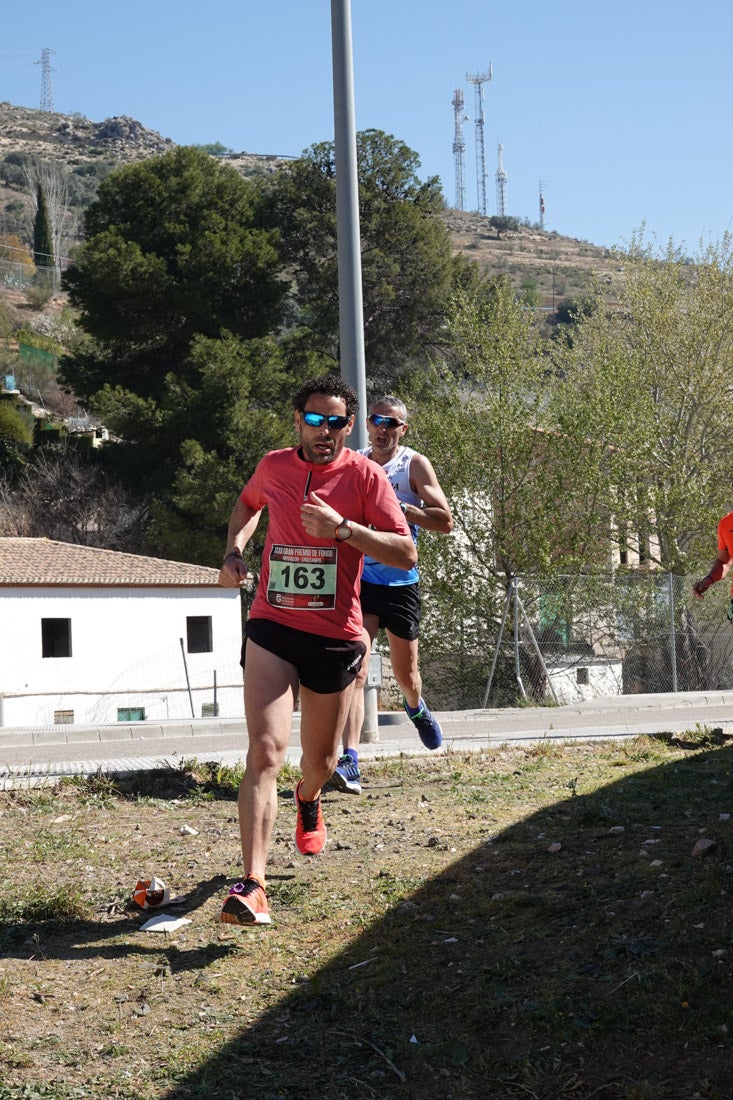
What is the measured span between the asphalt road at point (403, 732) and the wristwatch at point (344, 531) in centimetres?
384

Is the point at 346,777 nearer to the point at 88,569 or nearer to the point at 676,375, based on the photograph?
the point at 676,375

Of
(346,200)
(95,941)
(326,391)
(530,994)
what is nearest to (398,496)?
(326,391)

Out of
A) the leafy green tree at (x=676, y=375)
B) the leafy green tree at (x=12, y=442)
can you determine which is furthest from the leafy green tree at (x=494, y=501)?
the leafy green tree at (x=12, y=442)

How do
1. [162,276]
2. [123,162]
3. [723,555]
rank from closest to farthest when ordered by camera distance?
[723,555]
[162,276]
[123,162]

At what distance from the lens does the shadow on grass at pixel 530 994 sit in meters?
3.40

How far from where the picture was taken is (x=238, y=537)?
525 cm

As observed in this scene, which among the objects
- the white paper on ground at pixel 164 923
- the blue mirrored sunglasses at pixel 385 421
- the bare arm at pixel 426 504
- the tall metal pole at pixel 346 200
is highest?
the tall metal pole at pixel 346 200

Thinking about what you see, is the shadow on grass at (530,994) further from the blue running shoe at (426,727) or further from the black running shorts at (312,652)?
the blue running shoe at (426,727)

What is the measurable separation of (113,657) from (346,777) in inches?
1360

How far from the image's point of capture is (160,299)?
45688 mm

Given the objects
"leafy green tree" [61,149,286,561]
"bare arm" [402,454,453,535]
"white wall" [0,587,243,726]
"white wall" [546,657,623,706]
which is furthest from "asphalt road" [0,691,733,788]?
"leafy green tree" [61,149,286,561]

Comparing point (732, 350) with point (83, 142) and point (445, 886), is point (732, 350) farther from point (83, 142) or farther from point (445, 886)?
point (83, 142)

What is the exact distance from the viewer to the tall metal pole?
1011 cm

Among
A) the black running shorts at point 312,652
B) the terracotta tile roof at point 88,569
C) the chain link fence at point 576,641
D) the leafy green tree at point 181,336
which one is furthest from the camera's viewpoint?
the leafy green tree at point 181,336
